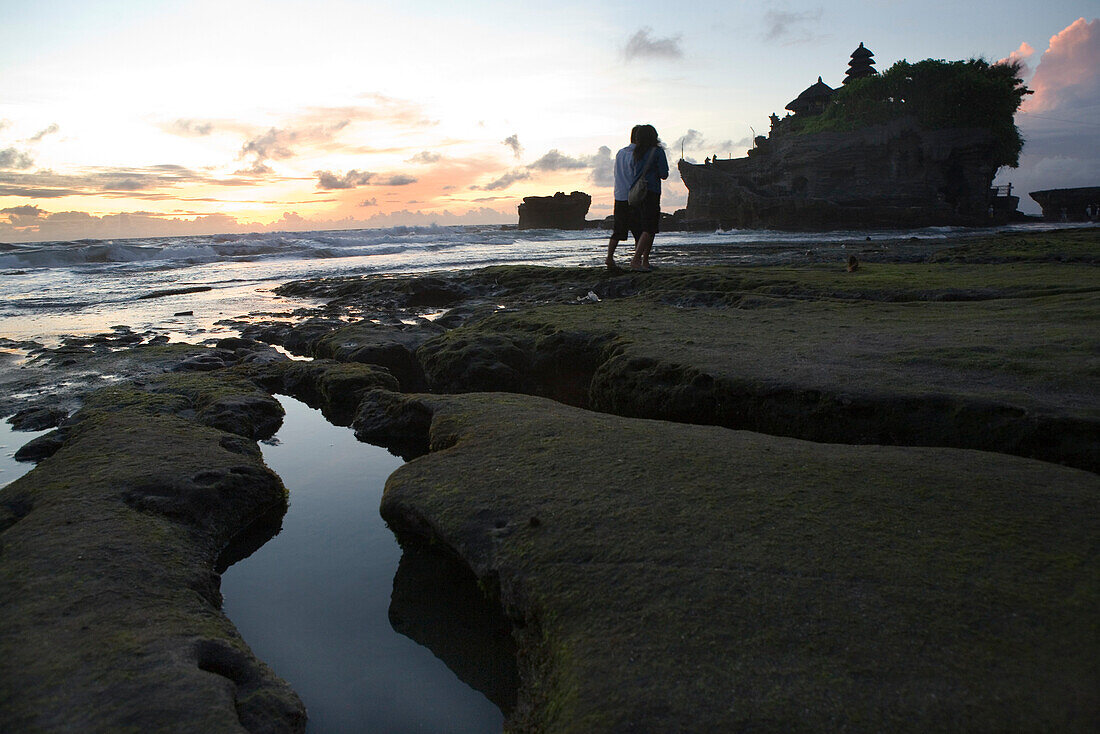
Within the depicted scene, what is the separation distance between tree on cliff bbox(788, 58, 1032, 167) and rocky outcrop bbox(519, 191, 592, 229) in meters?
27.4

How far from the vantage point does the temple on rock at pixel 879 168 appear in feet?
160

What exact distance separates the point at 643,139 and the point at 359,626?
6956 millimetres

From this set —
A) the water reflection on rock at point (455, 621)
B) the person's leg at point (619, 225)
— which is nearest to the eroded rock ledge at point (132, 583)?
the water reflection on rock at point (455, 621)

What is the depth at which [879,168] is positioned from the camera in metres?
53.8

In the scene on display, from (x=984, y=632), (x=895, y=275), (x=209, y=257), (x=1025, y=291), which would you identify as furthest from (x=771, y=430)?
(x=209, y=257)

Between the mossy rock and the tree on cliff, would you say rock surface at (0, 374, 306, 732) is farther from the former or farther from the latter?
the tree on cliff

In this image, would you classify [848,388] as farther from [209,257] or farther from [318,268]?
[209,257]

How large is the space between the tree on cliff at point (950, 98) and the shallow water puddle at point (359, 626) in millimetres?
64311

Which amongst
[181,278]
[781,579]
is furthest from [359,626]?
[181,278]

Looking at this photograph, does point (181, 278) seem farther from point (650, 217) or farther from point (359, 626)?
point (359, 626)

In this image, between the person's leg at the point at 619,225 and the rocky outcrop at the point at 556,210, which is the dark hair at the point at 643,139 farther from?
the rocky outcrop at the point at 556,210

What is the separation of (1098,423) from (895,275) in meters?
5.52

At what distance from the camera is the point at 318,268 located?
18.3m

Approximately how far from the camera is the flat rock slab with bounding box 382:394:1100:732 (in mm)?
1333
